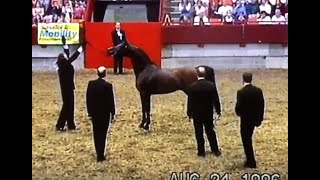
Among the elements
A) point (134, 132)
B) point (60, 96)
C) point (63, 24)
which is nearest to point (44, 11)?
point (63, 24)

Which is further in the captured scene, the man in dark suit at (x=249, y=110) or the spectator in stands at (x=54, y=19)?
the spectator in stands at (x=54, y=19)

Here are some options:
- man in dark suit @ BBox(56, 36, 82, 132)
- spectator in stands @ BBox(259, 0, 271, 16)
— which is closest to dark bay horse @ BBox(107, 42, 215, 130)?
man in dark suit @ BBox(56, 36, 82, 132)

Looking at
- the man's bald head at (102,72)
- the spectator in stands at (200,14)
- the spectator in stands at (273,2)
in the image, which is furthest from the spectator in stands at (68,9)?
the spectator in stands at (273,2)

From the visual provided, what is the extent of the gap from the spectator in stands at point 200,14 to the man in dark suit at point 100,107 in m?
0.75

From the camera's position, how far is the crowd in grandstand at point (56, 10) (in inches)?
280

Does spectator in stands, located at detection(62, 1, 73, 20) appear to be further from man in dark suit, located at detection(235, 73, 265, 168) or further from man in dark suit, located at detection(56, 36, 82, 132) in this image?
man in dark suit, located at detection(235, 73, 265, 168)

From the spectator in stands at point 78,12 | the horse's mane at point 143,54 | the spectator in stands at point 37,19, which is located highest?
the spectator in stands at point 78,12

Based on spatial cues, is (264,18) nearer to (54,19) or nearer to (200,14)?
(200,14)

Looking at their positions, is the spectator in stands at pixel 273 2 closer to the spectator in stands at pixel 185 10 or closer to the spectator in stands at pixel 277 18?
the spectator in stands at pixel 277 18

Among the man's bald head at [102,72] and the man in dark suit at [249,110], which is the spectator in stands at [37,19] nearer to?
the man's bald head at [102,72]

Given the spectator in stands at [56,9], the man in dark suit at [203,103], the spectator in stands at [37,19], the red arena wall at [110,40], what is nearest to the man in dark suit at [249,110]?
the man in dark suit at [203,103]

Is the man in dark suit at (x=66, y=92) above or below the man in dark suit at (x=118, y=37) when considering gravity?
below
